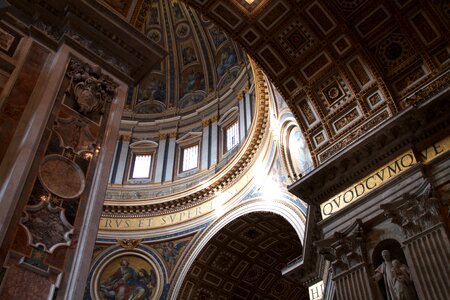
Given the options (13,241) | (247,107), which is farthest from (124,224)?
(13,241)

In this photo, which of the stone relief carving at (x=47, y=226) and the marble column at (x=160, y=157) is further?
the marble column at (x=160, y=157)

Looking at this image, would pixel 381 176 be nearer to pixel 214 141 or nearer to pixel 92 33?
pixel 92 33

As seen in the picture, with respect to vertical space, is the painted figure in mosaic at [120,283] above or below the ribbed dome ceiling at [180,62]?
below

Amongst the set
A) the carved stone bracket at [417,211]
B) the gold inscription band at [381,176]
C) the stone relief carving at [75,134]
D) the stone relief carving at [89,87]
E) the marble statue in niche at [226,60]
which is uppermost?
the marble statue in niche at [226,60]

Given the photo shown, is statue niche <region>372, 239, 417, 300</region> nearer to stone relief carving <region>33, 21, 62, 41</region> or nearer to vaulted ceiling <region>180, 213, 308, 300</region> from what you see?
stone relief carving <region>33, 21, 62, 41</region>

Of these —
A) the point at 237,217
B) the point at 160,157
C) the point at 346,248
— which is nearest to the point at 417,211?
the point at 346,248

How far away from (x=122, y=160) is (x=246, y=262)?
718cm

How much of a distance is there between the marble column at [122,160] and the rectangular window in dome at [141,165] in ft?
1.58

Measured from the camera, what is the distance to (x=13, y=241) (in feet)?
16.3

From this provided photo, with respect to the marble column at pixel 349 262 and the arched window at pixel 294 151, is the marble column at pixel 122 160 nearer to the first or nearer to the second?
the arched window at pixel 294 151

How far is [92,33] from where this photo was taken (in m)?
7.44

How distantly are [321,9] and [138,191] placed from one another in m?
12.4

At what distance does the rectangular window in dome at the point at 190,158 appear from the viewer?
21.3 meters

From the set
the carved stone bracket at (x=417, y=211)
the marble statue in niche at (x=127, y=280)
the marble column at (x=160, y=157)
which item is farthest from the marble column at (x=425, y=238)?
the marble column at (x=160, y=157)
